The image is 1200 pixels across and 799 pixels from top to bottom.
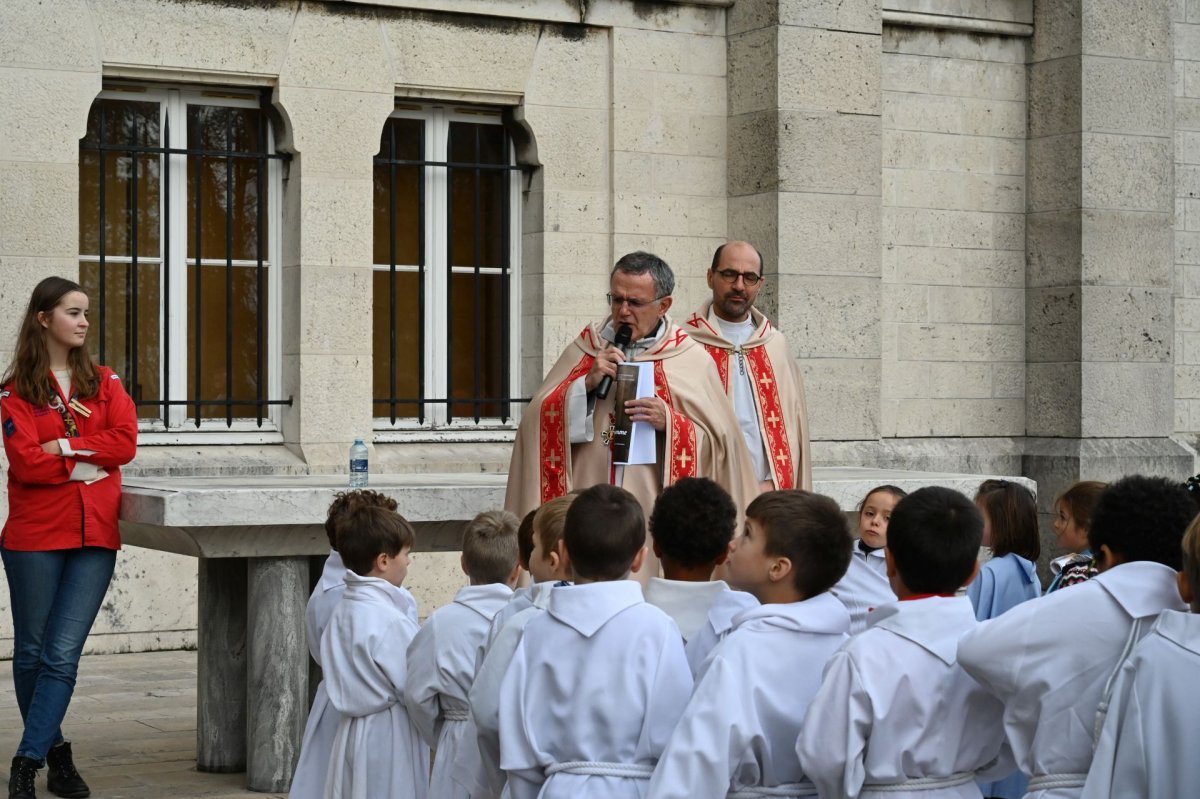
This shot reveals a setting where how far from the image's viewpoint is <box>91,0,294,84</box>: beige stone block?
9992mm

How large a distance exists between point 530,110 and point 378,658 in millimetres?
6174

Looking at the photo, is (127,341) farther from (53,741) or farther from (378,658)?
(378,658)

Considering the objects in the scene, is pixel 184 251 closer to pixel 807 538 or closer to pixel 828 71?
pixel 828 71

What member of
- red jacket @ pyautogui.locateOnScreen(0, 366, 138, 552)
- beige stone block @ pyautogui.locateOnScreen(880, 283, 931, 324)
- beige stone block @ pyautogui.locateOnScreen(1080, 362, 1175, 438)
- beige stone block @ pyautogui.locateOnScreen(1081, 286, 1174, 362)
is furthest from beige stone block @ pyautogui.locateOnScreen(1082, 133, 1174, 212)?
red jacket @ pyautogui.locateOnScreen(0, 366, 138, 552)

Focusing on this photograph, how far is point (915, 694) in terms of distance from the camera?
12.0ft

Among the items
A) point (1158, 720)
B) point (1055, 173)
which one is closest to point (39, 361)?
point (1158, 720)

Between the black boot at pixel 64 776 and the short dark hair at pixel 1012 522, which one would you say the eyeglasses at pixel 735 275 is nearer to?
the short dark hair at pixel 1012 522

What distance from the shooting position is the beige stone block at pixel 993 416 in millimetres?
12367

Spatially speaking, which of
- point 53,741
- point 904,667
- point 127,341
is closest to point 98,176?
point 127,341

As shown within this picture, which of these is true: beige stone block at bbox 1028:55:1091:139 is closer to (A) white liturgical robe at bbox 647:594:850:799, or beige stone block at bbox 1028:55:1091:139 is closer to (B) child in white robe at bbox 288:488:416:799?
(B) child in white robe at bbox 288:488:416:799

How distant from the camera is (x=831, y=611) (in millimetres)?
3840

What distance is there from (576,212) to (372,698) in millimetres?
6096

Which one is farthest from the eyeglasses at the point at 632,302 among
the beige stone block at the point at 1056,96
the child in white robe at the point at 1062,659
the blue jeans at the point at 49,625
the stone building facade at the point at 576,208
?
the beige stone block at the point at 1056,96

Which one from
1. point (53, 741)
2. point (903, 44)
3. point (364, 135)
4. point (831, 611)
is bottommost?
point (53, 741)
